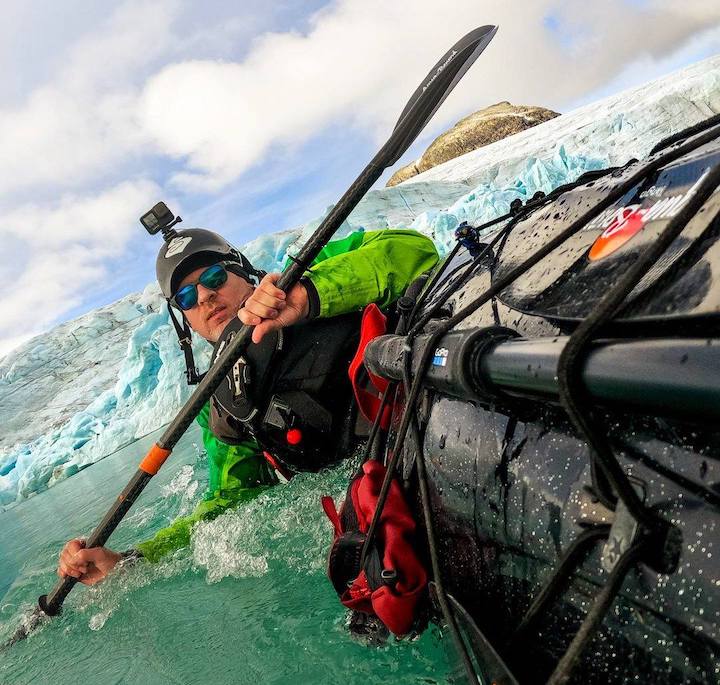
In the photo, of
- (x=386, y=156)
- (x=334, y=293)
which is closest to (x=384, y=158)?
(x=386, y=156)

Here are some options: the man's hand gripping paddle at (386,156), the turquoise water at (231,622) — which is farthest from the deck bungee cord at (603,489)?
the man's hand gripping paddle at (386,156)

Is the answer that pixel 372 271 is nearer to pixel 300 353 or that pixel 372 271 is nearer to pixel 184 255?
pixel 300 353

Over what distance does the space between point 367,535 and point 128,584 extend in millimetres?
2121

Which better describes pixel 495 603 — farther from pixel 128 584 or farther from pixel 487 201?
pixel 487 201

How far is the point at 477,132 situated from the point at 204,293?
5048 cm

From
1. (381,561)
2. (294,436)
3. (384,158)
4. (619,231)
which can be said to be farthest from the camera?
(294,436)

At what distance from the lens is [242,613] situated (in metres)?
2.19

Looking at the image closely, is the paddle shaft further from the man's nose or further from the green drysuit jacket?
the man's nose

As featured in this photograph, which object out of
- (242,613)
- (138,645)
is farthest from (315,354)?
(138,645)

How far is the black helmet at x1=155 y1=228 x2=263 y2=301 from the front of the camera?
3.18m

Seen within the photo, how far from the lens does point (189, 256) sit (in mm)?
3184

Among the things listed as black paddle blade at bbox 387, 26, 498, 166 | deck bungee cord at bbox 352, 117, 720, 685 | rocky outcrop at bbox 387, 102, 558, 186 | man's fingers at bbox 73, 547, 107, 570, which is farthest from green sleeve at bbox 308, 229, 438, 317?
rocky outcrop at bbox 387, 102, 558, 186

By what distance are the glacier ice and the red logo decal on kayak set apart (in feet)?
34.5

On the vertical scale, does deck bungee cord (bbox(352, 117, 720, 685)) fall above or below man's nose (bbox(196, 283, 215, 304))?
below
